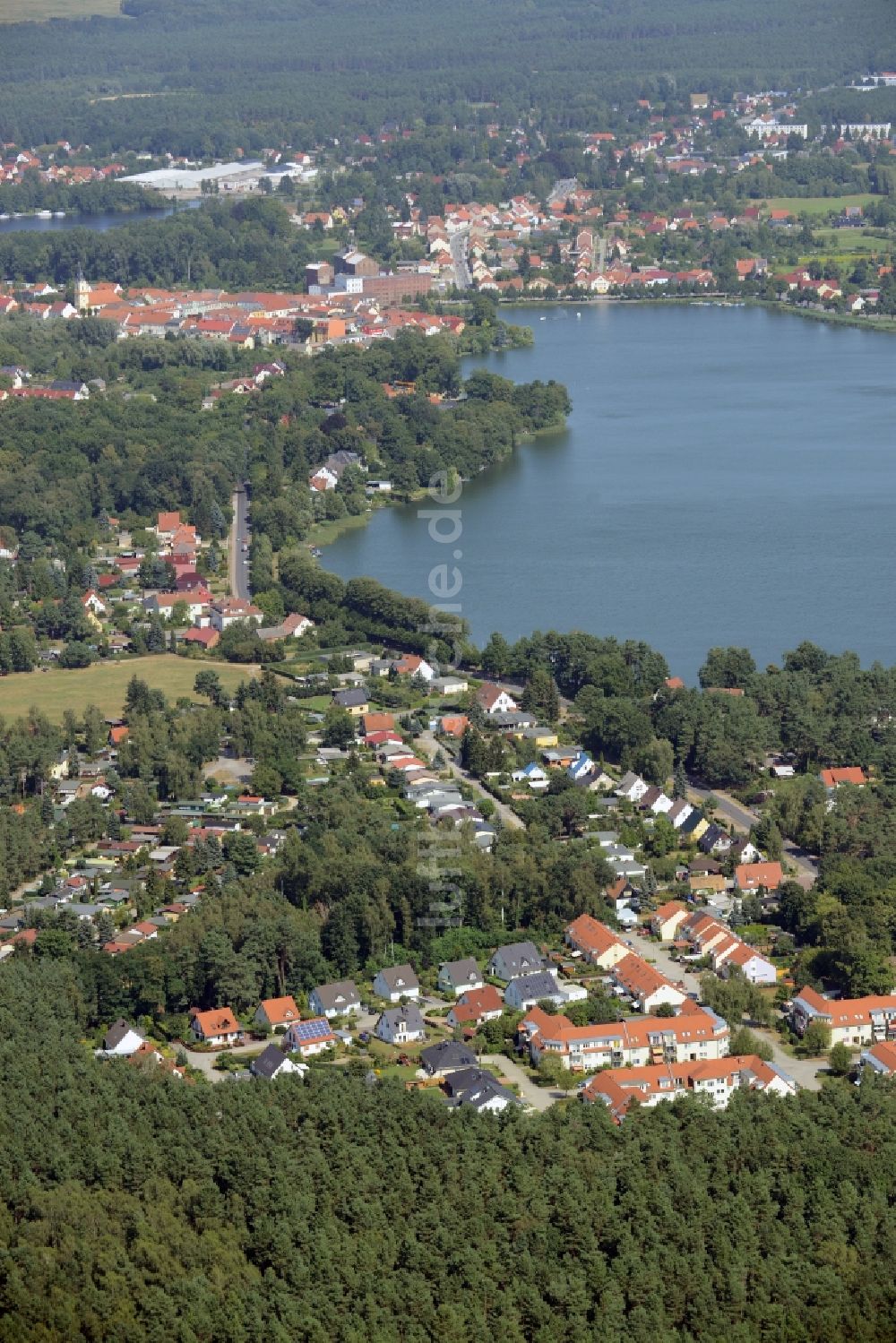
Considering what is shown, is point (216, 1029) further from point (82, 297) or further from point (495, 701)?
point (82, 297)

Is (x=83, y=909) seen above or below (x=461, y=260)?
above

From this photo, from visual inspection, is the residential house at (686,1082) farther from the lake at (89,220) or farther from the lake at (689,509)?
the lake at (89,220)

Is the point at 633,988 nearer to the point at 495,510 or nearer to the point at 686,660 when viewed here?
the point at 686,660

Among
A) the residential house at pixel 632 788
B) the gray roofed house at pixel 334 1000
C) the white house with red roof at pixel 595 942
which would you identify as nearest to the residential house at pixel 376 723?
the residential house at pixel 632 788

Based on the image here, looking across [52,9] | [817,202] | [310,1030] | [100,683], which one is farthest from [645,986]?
[52,9]

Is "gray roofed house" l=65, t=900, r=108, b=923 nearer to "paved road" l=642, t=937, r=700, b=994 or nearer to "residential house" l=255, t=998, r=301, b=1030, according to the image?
"residential house" l=255, t=998, r=301, b=1030

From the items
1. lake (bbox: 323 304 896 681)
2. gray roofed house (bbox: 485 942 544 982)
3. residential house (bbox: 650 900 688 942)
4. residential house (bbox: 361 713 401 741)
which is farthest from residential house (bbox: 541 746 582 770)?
gray roofed house (bbox: 485 942 544 982)
